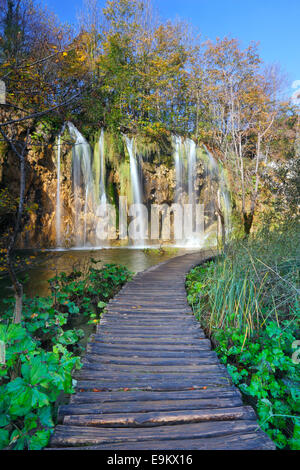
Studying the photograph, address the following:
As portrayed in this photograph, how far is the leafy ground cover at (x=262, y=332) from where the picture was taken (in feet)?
7.47

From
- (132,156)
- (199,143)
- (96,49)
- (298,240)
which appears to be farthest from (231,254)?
(96,49)

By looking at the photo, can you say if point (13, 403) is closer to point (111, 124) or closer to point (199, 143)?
point (111, 124)

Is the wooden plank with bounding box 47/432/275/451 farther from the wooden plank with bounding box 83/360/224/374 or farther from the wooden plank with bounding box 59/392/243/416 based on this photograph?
the wooden plank with bounding box 83/360/224/374

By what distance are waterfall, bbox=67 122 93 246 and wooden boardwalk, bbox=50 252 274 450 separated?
1078 cm

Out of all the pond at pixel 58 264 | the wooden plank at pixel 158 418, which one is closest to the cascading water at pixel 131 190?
the pond at pixel 58 264

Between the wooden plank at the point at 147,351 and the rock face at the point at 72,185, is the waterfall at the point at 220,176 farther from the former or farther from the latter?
the wooden plank at the point at 147,351

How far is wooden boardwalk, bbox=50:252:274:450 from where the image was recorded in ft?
5.16

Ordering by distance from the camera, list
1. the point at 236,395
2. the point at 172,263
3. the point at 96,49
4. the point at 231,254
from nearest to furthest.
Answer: the point at 236,395
the point at 231,254
the point at 172,263
the point at 96,49

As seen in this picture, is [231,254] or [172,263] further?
[172,263]

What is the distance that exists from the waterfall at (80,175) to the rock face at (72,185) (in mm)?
52

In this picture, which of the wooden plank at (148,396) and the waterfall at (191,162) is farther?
the waterfall at (191,162)

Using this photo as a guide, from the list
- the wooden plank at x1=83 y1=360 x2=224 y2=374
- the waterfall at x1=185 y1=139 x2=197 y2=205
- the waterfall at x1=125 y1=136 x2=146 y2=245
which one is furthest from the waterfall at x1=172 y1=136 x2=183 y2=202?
the wooden plank at x1=83 y1=360 x2=224 y2=374
